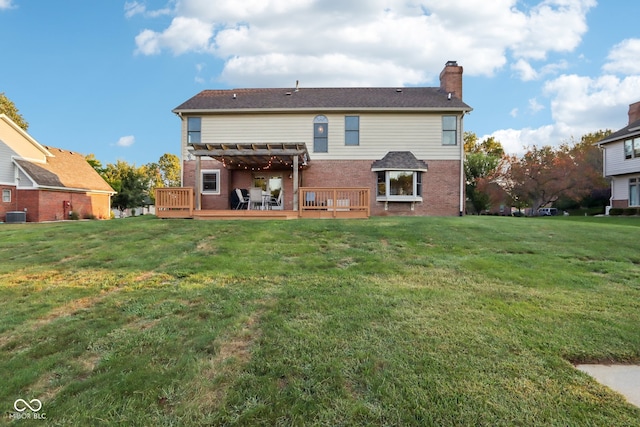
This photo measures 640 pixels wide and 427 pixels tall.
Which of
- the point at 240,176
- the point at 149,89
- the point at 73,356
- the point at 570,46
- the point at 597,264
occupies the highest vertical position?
the point at 149,89

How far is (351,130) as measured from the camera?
16438 millimetres

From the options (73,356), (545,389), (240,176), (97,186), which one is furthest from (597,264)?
(97,186)

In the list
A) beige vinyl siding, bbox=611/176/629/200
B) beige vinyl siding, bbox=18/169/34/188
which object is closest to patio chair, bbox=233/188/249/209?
beige vinyl siding, bbox=18/169/34/188

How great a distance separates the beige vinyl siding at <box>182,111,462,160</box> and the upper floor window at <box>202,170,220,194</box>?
62.2 inches

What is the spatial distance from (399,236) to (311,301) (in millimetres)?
4432

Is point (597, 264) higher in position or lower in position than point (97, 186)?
lower

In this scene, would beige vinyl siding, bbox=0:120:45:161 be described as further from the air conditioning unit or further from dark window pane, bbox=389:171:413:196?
dark window pane, bbox=389:171:413:196

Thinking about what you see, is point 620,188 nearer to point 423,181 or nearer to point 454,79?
point 454,79

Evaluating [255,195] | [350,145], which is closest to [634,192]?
[350,145]

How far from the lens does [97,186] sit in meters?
27.2

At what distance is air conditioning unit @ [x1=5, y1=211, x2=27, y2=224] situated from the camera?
2006cm

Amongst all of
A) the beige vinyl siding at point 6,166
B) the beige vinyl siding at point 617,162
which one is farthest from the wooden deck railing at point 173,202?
the beige vinyl siding at point 617,162

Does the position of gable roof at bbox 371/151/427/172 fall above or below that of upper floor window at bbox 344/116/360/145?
below

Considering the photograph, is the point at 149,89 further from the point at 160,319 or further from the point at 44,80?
the point at 160,319
